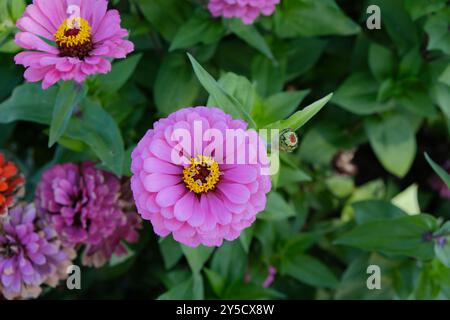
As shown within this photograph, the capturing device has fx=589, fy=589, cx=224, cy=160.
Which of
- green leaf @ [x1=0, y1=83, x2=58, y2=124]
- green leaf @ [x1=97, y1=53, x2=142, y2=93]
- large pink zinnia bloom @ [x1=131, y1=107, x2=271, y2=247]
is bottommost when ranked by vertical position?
large pink zinnia bloom @ [x1=131, y1=107, x2=271, y2=247]

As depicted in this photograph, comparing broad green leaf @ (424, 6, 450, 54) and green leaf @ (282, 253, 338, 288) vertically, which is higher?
broad green leaf @ (424, 6, 450, 54)

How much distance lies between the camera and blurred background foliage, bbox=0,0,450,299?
4.00 feet

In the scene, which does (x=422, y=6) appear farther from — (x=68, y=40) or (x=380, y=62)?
(x=68, y=40)

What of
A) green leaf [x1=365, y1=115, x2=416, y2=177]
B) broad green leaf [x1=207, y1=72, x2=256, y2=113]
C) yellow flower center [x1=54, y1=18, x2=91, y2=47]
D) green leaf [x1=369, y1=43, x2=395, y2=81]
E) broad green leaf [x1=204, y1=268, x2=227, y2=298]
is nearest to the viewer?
yellow flower center [x1=54, y1=18, x2=91, y2=47]

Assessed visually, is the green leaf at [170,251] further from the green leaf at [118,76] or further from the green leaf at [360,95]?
the green leaf at [360,95]

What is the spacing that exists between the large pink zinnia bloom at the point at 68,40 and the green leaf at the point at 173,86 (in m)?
0.41

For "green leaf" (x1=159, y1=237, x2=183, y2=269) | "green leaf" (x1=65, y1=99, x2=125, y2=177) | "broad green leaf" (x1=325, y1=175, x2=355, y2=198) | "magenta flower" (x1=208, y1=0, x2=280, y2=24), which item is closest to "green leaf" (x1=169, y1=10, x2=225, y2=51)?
"magenta flower" (x1=208, y1=0, x2=280, y2=24)

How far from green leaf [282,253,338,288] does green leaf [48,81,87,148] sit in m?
0.69

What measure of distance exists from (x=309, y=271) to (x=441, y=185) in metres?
0.55

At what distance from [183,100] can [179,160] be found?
568 mm

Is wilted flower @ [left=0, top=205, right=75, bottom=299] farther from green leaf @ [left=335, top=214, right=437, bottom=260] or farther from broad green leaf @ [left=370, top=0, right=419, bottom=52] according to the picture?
broad green leaf @ [left=370, top=0, right=419, bottom=52]

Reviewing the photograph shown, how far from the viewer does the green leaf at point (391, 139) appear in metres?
1.55
